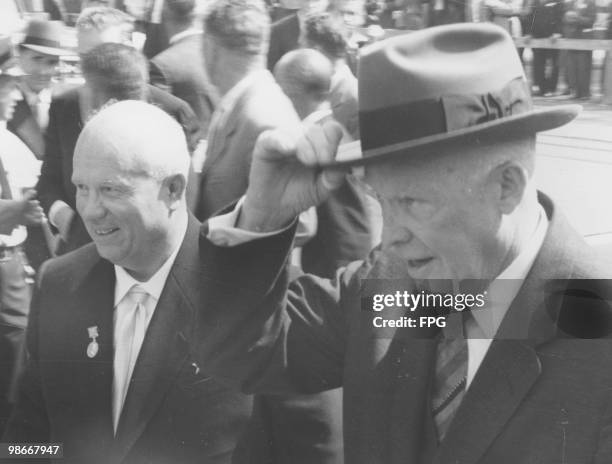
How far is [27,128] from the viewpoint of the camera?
76.4 inches

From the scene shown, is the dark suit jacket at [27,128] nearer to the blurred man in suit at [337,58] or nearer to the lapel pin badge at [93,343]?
the lapel pin badge at [93,343]

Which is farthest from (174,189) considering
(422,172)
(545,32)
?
(545,32)

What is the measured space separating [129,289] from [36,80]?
1.60 feet

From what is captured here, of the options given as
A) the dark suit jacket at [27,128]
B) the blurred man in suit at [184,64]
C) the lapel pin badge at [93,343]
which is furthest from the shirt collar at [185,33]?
the lapel pin badge at [93,343]

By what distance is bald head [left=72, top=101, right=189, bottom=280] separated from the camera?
179cm

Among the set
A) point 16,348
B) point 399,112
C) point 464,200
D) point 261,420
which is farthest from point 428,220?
point 16,348

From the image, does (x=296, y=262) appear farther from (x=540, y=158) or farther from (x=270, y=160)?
(x=540, y=158)

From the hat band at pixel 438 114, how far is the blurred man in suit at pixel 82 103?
17.1 inches

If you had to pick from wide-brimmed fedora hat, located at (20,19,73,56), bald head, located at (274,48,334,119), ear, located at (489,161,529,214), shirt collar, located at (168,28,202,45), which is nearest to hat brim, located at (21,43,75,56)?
wide-brimmed fedora hat, located at (20,19,73,56)

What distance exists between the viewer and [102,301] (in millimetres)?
1975

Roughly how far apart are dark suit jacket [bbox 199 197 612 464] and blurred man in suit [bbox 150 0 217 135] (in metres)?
0.30

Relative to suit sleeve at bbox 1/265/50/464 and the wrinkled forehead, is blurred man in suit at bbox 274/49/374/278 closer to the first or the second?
the wrinkled forehead

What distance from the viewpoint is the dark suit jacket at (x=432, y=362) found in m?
1.52

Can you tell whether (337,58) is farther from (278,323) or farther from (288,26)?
(278,323)
